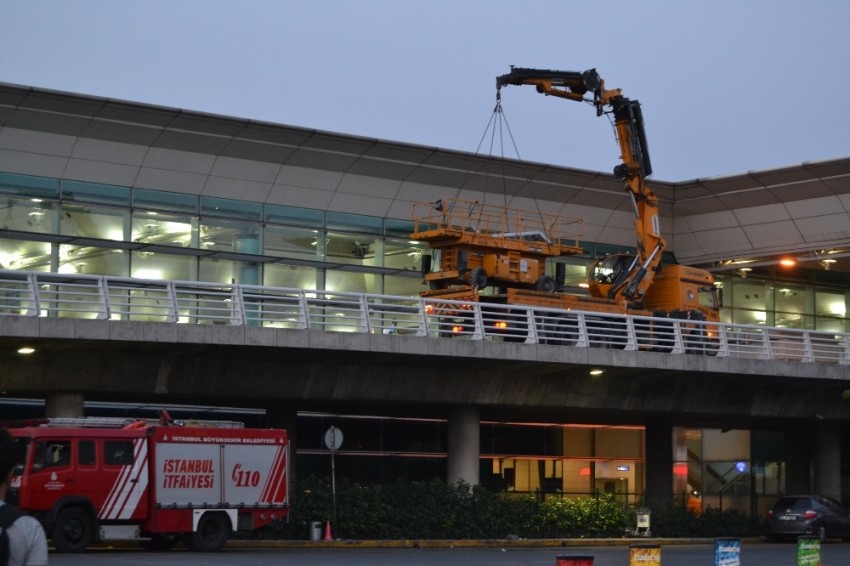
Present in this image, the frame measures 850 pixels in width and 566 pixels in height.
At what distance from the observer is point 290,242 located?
4291cm

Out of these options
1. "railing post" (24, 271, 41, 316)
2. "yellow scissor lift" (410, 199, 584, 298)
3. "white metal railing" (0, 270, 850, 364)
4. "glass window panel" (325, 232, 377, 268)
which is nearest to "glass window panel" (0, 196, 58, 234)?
"white metal railing" (0, 270, 850, 364)

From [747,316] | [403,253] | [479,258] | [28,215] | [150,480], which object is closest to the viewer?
[150,480]

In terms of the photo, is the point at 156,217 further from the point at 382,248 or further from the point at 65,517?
the point at 65,517

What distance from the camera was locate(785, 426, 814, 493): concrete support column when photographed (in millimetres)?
44906

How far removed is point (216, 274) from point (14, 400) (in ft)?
26.7

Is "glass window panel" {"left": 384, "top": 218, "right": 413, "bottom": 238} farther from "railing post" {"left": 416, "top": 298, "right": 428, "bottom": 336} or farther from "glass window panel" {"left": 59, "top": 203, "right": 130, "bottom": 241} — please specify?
"railing post" {"left": 416, "top": 298, "right": 428, "bottom": 336}

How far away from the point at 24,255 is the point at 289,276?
332 inches

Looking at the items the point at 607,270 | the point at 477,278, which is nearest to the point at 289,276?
the point at 477,278

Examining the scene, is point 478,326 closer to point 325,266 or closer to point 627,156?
point 627,156

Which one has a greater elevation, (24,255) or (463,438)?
(24,255)

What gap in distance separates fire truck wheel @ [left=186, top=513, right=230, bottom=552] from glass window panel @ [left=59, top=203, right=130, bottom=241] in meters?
15.5

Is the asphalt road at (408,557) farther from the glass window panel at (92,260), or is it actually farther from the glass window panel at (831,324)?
the glass window panel at (831,324)

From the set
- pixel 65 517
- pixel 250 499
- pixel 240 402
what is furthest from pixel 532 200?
pixel 65 517

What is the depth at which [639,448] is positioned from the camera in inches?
1965
